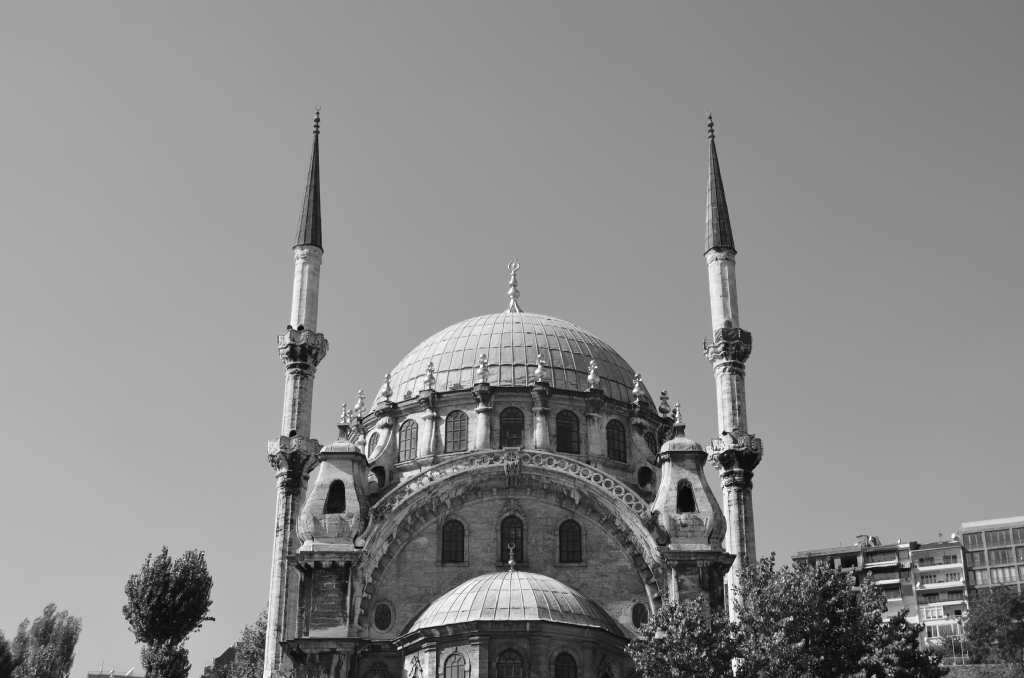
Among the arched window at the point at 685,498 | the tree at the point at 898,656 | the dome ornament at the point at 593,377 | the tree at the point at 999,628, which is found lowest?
the tree at the point at 898,656

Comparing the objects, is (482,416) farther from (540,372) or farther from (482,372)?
(540,372)

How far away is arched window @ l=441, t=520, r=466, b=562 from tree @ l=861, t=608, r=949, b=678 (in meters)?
15.6

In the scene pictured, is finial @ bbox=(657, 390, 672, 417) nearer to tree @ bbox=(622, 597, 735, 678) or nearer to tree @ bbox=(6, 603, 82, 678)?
tree @ bbox=(622, 597, 735, 678)

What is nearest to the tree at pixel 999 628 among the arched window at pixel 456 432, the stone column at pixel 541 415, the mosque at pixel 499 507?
the mosque at pixel 499 507

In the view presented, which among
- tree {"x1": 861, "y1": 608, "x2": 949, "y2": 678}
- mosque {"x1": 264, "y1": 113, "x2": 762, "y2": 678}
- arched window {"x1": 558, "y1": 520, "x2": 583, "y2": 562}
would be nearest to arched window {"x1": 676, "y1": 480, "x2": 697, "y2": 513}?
mosque {"x1": 264, "y1": 113, "x2": 762, "y2": 678}

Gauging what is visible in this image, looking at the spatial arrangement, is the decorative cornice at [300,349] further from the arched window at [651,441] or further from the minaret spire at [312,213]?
the arched window at [651,441]

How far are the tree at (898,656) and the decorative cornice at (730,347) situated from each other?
14791 mm

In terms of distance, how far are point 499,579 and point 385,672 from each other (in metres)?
5.01

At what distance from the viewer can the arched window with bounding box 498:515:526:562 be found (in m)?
44.8

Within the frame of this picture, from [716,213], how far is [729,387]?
854cm

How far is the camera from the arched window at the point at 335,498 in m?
44.0

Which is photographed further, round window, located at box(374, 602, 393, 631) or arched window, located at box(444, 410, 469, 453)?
arched window, located at box(444, 410, 469, 453)

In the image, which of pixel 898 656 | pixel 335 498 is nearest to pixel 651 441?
pixel 335 498

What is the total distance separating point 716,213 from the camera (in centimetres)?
5281
